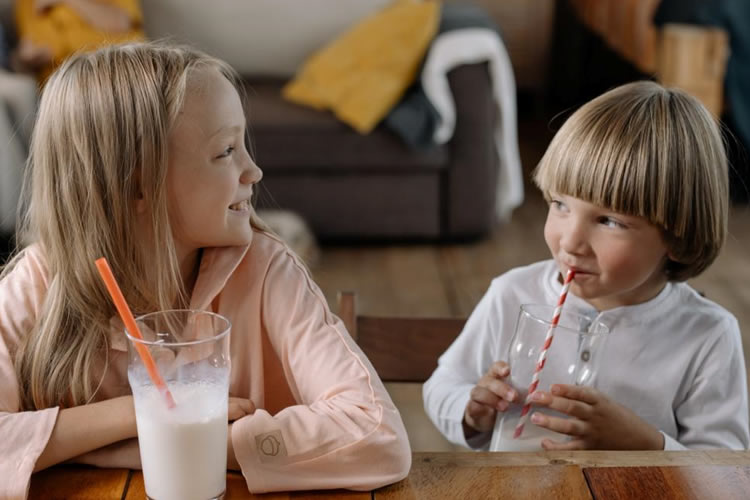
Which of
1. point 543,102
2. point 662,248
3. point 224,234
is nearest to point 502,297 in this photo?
point 662,248

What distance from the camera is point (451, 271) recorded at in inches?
129

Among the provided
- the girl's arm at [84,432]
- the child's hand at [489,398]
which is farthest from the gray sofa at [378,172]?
the girl's arm at [84,432]

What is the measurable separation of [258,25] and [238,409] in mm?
2883

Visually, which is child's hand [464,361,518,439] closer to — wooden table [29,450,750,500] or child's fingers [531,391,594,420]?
child's fingers [531,391,594,420]

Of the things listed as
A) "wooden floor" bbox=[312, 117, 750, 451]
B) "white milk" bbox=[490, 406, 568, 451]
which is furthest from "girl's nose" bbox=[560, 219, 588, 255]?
"wooden floor" bbox=[312, 117, 750, 451]

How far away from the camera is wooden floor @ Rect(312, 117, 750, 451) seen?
119 inches

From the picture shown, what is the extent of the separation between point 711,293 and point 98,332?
240 centimetres

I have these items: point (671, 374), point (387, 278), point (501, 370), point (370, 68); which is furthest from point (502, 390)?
point (370, 68)

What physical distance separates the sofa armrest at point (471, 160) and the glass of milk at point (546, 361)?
220cm

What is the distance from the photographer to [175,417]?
2.80 ft

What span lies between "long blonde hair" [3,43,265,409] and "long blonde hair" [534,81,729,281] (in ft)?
1.49

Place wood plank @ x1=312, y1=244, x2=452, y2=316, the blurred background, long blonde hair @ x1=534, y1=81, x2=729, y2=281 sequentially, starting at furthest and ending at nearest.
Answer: the blurred background
wood plank @ x1=312, y1=244, x2=452, y2=316
long blonde hair @ x1=534, y1=81, x2=729, y2=281

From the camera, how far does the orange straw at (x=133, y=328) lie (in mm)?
833

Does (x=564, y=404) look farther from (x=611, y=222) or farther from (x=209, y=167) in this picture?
(x=209, y=167)
